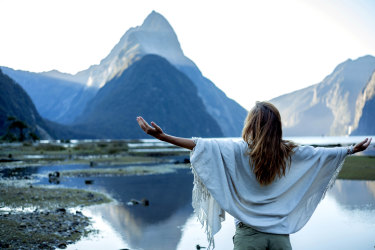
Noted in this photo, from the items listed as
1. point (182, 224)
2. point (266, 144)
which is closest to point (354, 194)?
point (182, 224)

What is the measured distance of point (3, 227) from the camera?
938 cm

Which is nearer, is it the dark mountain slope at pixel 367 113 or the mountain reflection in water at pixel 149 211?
the mountain reflection in water at pixel 149 211

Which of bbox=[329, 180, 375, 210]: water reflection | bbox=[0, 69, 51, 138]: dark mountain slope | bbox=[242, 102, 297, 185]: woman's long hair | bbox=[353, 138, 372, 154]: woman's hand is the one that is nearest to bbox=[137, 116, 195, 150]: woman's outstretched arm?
bbox=[242, 102, 297, 185]: woman's long hair

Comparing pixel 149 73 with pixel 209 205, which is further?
pixel 149 73

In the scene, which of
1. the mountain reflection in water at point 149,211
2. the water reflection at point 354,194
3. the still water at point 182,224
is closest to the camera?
the still water at point 182,224

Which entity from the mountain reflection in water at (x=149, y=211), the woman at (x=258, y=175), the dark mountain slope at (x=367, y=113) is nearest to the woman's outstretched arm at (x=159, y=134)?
the woman at (x=258, y=175)

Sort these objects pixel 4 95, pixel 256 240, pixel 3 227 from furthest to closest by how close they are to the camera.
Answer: pixel 4 95 < pixel 3 227 < pixel 256 240

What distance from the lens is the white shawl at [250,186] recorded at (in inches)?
111

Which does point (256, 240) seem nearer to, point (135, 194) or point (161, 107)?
point (135, 194)

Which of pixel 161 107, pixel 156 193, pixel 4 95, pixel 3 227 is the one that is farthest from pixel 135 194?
pixel 161 107

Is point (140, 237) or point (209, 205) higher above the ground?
point (209, 205)

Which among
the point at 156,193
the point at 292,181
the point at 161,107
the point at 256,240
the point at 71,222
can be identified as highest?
the point at 292,181

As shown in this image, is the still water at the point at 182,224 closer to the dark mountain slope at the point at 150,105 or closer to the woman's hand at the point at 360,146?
the woman's hand at the point at 360,146

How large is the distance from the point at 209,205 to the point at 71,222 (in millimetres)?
8518
